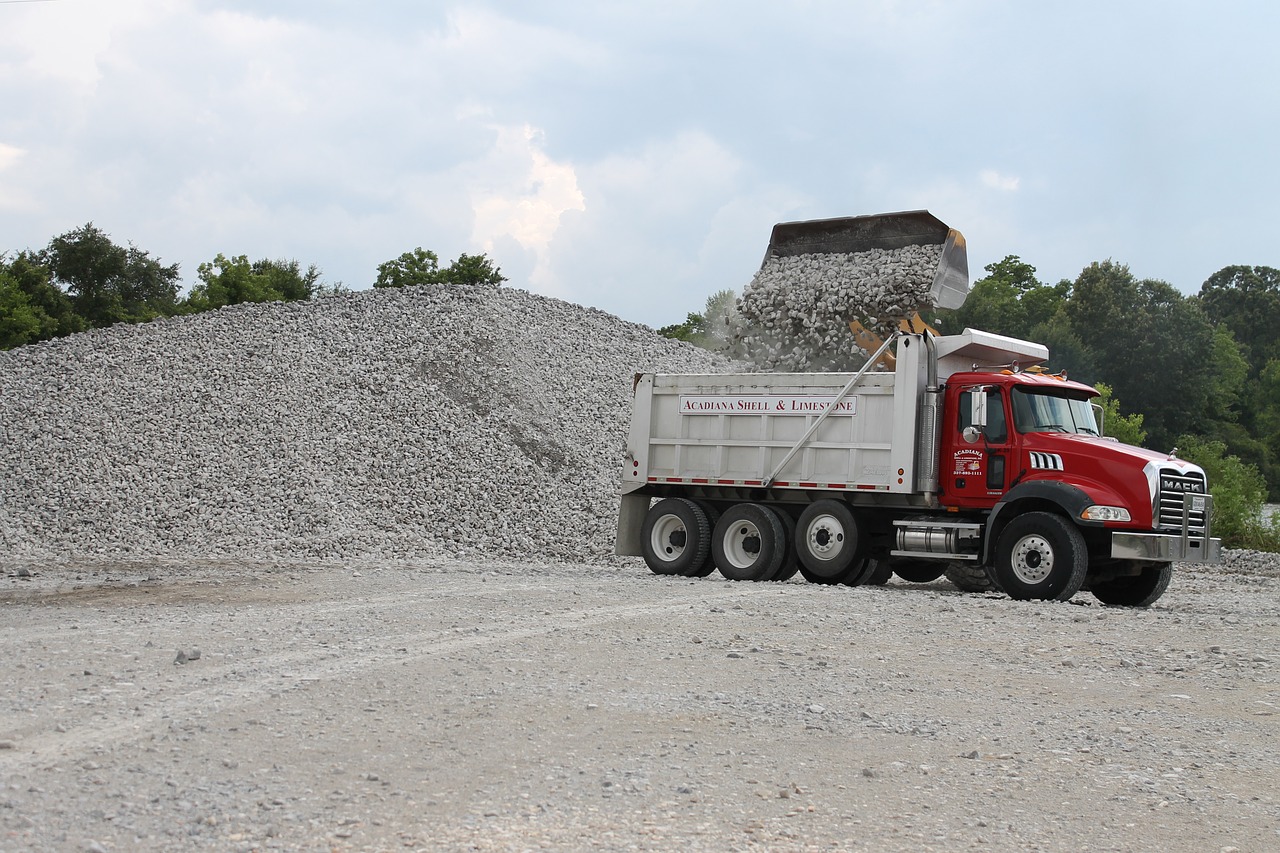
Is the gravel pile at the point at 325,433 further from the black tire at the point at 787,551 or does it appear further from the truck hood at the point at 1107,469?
the truck hood at the point at 1107,469

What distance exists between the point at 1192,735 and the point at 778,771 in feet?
9.68

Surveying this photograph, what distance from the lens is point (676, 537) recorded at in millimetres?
17172

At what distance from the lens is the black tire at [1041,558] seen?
13664mm

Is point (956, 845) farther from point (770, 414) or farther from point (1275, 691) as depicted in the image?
point (770, 414)

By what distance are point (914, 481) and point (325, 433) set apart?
12490 millimetres

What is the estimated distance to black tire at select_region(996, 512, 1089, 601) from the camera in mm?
13664

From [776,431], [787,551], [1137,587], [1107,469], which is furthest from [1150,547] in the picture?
[776,431]

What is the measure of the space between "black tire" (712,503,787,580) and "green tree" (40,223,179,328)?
154 ft

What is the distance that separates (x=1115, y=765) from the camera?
22.0 feet

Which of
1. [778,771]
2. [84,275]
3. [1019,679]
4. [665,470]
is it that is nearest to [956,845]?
[778,771]

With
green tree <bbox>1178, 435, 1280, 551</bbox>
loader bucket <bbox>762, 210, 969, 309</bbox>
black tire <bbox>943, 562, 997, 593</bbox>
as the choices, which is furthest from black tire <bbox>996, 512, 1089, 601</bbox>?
green tree <bbox>1178, 435, 1280, 551</bbox>

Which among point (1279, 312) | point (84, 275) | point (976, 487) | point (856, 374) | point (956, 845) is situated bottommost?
point (956, 845)

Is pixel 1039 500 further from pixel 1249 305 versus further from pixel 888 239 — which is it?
pixel 1249 305

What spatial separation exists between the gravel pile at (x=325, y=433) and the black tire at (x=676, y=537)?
3.13 meters
